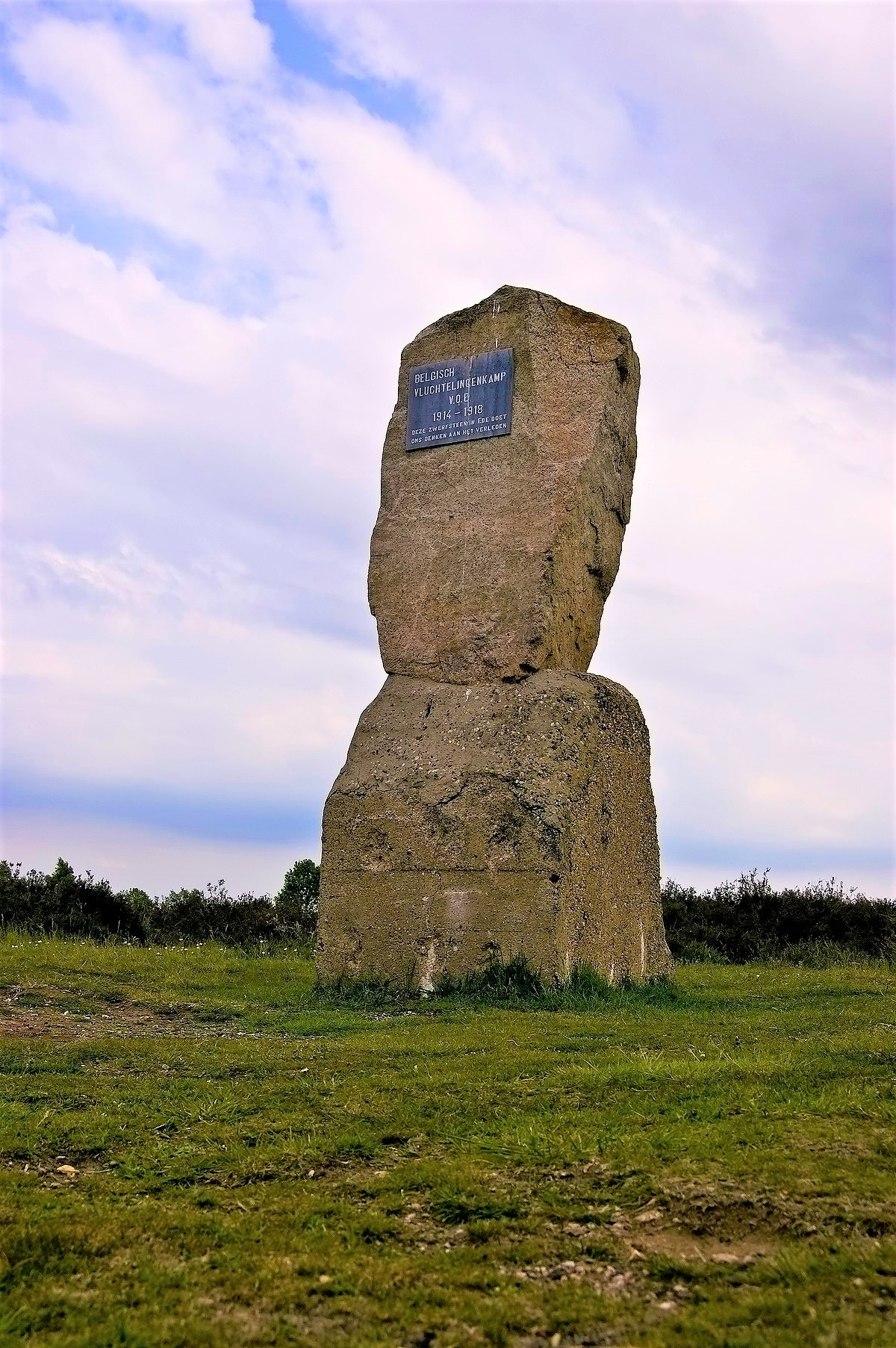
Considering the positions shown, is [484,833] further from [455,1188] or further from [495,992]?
[455,1188]

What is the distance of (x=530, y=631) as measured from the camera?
10.9 metres

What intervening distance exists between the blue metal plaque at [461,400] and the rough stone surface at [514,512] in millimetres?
90

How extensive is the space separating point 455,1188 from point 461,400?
872 centimetres

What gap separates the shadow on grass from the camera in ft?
30.2

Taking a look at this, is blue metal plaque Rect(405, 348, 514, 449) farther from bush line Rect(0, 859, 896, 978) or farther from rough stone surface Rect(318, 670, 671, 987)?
bush line Rect(0, 859, 896, 978)

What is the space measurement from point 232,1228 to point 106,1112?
187cm

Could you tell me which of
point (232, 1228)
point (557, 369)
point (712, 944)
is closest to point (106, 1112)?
point (232, 1228)

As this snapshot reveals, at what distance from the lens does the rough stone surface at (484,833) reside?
980cm

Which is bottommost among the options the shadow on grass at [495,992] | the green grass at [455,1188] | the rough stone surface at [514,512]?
the green grass at [455,1188]

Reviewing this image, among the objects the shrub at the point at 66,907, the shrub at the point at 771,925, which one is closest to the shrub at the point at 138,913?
the shrub at the point at 66,907

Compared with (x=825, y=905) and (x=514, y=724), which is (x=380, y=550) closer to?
(x=514, y=724)

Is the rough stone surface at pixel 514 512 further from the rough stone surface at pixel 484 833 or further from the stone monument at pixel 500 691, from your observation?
the rough stone surface at pixel 484 833

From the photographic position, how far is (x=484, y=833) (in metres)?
9.99

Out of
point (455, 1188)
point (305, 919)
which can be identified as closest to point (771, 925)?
point (305, 919)
